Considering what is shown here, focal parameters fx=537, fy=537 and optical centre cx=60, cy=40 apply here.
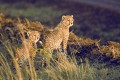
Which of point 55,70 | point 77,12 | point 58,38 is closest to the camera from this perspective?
point 55,70

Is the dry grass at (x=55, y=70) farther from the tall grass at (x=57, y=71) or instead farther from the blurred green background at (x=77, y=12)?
the blurred green background at (x=77, y=12)

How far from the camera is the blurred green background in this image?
13605mm

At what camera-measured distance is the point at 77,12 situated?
12500 mm

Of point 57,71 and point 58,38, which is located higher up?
point 58,38

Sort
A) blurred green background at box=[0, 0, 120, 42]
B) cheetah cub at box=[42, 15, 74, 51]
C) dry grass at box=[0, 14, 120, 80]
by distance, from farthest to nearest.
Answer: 1. blurred green background at box=[0, 0, 120, 42]
2. cheetah cub at box=[42, 15, 74, 51]
3. dry grass at box=[0, 14, 120, 80]

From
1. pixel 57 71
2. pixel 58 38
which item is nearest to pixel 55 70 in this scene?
pixel 57 71

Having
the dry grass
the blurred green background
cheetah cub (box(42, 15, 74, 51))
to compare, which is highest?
cheetah cub (box(42, 15, 74, 51))

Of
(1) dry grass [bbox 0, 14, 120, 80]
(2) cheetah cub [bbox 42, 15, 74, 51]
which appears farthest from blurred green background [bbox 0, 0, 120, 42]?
(1) dry grass [bbox 0, 14, 120, 80]

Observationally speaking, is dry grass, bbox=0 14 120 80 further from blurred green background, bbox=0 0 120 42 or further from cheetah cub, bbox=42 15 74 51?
blurred green background, bbox=0 0 120 42

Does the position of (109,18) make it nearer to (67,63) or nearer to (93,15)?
(93,15)

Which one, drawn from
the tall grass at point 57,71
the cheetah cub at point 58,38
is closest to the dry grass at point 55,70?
the tall grass at point 57,71

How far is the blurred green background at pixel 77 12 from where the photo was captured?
13.6 metres

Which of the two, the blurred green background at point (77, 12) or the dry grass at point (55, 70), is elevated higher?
the dry grass at point (55, 70)

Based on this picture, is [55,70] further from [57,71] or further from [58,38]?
[58,38]
